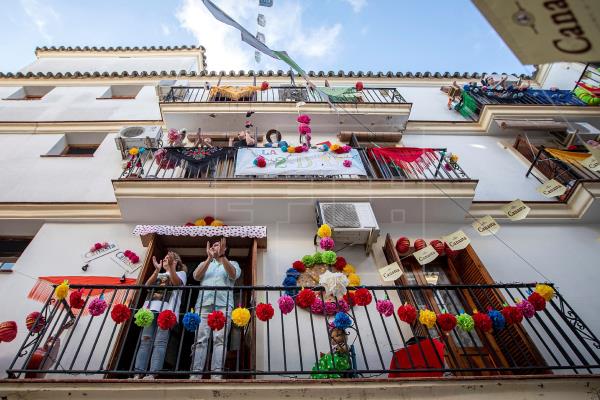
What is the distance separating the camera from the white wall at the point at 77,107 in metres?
11.4

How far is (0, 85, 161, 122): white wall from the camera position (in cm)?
1135

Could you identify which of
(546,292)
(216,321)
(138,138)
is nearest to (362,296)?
(216,321)

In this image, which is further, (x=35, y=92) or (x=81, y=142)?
(x=35, y=92)

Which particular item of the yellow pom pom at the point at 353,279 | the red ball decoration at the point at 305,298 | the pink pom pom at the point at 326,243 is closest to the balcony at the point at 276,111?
the pink pom pom at the point at 326,243

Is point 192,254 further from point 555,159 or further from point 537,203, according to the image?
point 555,159

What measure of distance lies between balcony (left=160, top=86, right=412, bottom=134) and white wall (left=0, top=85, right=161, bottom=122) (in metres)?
1.39

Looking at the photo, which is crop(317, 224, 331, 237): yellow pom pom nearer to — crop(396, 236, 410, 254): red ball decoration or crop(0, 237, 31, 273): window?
crop(396, 236, 410, 254): red ball decoration

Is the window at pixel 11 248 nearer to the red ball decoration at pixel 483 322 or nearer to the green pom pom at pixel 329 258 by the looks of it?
the green pom pom at pixel 329 258

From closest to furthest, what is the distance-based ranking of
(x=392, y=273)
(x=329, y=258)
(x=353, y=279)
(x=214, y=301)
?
(x=214, y=301)
(x=392, y=273)
(x=353, y=279)
(x=329, y=258)

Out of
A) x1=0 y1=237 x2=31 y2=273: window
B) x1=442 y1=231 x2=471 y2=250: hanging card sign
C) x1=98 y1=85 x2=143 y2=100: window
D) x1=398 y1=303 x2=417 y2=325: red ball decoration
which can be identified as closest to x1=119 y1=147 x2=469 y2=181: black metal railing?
x1=442 y1=231 x2=471 y2=250: hanging card sign

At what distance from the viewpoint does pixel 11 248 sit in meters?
7.43

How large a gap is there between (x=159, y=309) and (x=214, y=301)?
0.78 metres

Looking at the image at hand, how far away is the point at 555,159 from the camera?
8.80 m

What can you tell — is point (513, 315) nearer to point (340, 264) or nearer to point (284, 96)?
point (340, 264)
